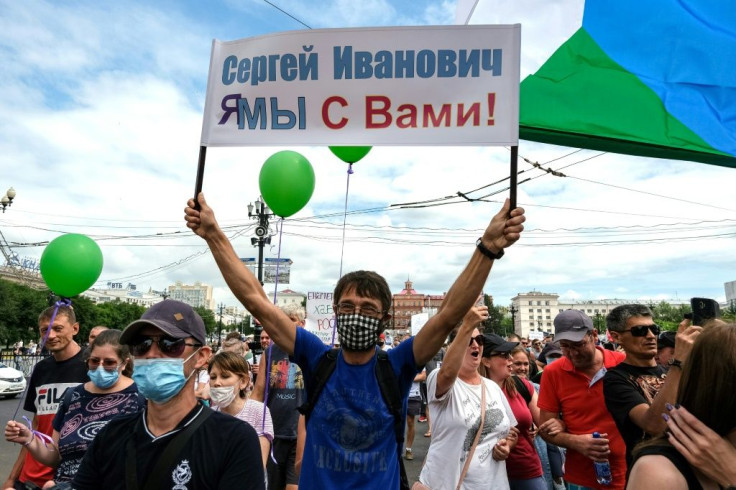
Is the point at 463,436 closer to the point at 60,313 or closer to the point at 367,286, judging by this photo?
the point at 367,286

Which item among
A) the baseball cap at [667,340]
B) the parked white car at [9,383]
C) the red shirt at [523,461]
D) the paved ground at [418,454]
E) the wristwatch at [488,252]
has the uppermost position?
the wristwatch at [488,252]

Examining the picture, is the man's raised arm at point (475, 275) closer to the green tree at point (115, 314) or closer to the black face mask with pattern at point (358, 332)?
the black face mask with pattern at point (358, 332)

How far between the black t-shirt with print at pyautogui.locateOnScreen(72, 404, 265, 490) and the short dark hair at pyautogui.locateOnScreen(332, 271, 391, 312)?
0.80 metres

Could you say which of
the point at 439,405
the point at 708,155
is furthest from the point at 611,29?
the point at 439,405

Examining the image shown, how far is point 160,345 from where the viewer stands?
2203 millimetres

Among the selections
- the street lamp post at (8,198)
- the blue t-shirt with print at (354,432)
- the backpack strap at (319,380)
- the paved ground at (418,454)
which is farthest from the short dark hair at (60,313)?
the street lamp post at (8,198)

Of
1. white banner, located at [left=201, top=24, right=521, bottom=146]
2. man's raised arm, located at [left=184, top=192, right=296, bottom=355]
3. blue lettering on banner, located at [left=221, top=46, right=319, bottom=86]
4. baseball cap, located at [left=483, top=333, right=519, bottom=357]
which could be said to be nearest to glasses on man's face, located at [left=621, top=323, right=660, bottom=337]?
baseball cap, located at [left=483, top=333, right=519, bottom=357]

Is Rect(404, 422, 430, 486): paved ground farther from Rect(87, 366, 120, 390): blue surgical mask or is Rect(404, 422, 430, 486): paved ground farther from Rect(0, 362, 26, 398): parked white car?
Rect(0, 362, 26, 398): parked white car

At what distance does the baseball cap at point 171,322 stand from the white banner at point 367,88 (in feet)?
3.18

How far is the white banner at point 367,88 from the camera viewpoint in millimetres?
2537

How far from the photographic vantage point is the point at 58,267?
5.13 m

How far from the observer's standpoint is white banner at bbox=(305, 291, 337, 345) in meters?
9.45

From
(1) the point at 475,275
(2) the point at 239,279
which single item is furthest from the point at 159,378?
(1) the point at 475,275

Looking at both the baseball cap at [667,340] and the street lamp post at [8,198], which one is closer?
the baseball cap at [667,340]
